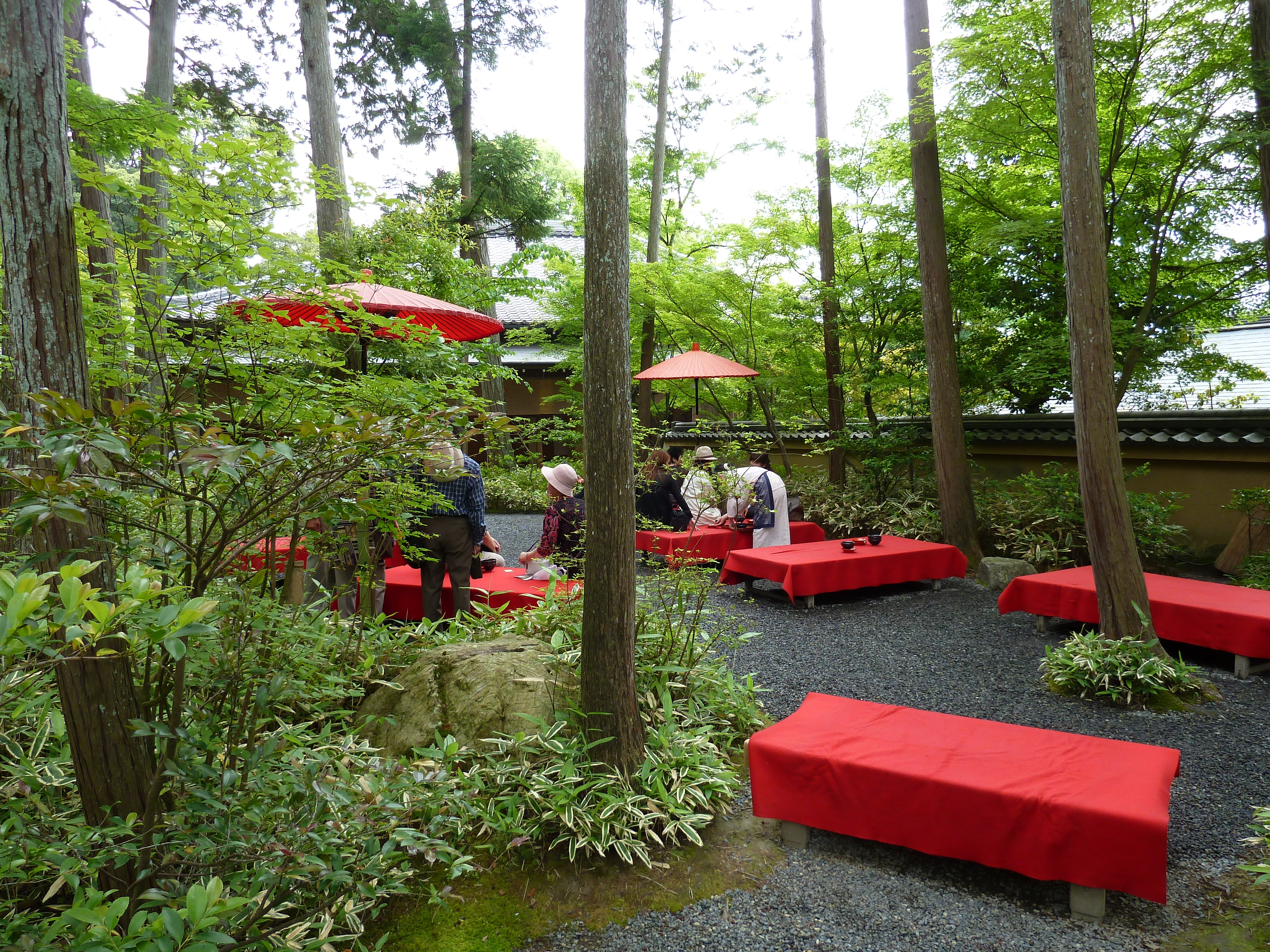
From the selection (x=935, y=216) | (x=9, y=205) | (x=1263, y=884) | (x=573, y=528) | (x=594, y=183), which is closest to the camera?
(x=9, y=205)

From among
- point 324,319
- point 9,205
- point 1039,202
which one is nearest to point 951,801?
point 324,319

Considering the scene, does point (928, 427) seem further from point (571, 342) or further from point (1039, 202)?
point (571, 342)

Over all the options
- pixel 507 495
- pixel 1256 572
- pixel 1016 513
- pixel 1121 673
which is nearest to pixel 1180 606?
pixel 1121 673

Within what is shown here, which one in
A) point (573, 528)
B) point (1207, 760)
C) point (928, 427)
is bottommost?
point (1207, 760)

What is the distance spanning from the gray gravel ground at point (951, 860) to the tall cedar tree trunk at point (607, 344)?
0.86m

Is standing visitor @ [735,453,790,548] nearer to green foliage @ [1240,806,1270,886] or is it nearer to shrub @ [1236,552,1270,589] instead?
shrub @ [1236,552,1270,589]

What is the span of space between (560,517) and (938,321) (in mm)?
4932

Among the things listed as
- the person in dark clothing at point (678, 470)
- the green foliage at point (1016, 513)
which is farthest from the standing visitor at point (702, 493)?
the green foliage at point (1016, 513)

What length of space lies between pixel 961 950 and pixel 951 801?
0.45 m

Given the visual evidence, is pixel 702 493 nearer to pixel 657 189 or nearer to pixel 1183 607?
pixel 1183 607

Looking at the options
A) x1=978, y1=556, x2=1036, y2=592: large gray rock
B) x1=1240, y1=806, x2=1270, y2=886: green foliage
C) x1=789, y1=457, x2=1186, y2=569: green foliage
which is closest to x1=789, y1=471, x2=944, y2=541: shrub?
x1=789, y1=457, x2=1186, y2=569: green foliage

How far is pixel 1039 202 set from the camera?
8102mm

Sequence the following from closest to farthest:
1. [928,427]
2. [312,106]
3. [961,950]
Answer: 1. [961,950]
2. [312,106]
3. [928,427]

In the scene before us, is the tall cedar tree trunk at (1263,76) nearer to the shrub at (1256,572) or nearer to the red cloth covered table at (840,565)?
the shrub at (1256,572)
